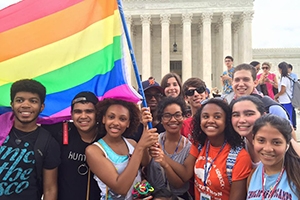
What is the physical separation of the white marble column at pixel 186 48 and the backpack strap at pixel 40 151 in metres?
28.4

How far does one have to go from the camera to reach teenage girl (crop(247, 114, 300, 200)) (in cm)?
258

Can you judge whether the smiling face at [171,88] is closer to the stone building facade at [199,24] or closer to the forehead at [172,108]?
the forehead at [172,108]

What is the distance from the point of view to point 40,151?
3148mm

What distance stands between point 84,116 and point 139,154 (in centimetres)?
82

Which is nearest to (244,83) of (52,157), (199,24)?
(52,157)

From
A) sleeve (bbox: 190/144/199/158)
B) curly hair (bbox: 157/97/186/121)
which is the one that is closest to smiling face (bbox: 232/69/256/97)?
curly hair (bbox: 157/97/186/121)

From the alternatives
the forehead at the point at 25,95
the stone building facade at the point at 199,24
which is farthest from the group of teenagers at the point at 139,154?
the stone building facade at the point at 199,24

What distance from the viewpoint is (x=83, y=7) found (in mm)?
3811

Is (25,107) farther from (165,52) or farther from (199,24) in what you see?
(199,24)

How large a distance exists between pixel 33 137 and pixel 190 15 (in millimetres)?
30714

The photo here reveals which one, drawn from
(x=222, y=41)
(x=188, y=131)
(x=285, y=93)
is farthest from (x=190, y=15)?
(x=188, y=131)

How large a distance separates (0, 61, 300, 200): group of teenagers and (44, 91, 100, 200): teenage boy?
0.01 meters

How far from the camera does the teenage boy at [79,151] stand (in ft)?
10.9

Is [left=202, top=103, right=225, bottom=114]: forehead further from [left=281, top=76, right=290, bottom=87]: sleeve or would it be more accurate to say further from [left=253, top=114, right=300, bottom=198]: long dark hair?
[left=281, top=76, right=290, bottom=87]: sleeve
